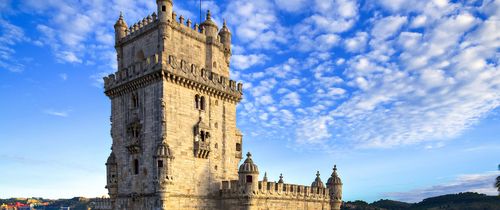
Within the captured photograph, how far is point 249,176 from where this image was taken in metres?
38.3

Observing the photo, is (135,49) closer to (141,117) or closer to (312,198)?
(141,117)

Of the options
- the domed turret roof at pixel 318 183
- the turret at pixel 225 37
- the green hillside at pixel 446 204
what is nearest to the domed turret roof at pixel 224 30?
the turret at pixel 225 37

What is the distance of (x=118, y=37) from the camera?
4244 centimetres

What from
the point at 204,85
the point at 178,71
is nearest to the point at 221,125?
the point at 204,85

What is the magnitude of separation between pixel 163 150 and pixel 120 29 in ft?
49.0

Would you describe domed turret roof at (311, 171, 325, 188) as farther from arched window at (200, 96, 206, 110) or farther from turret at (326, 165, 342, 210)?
arched window at (200, 96, 206, 110)

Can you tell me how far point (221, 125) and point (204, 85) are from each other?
4617 mm

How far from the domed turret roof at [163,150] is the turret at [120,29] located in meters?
13.6

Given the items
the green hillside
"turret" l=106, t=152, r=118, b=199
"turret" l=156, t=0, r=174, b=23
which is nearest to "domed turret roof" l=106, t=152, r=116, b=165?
"turret" l=106, t=152, r=118, b=199

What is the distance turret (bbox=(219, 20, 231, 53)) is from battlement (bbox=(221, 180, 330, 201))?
555 inches

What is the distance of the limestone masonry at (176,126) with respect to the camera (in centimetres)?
3591

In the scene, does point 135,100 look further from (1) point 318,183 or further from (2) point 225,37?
(1) point 318,183

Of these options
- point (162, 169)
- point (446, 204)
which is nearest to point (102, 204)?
point (162, 169)

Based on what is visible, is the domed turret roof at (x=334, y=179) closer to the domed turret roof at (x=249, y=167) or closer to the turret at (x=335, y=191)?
the turret at (x=335, y=191)
